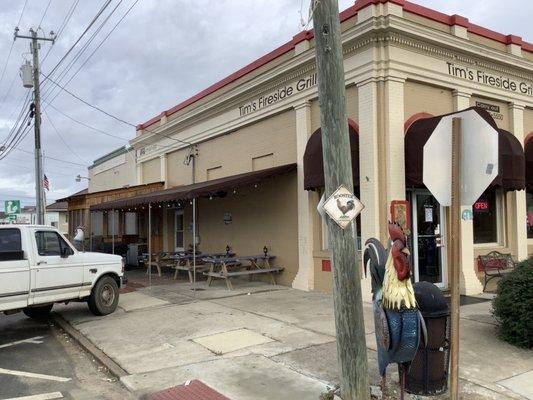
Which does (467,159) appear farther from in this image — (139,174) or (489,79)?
(139,174)

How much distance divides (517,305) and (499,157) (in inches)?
198

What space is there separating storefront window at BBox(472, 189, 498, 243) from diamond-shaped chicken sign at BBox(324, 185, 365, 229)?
8490mm

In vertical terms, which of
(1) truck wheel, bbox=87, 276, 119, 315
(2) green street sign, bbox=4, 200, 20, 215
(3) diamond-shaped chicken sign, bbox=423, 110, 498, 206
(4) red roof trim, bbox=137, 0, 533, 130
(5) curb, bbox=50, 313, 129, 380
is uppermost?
(4) red roof trim, bbox=137, 0, 533, 130

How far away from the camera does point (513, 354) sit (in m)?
6.78

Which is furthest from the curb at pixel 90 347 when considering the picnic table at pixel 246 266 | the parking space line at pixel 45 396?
the picnic table at pixel 246 266

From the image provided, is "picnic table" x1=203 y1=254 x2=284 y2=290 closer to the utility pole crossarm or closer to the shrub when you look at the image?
the shrub

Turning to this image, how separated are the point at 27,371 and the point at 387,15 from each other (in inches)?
354

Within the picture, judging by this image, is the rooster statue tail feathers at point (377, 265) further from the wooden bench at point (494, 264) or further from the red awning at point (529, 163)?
the red awning at point (529, 163)

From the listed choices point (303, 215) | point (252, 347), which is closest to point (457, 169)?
point (252, 347)

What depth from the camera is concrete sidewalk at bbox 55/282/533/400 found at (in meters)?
5.71

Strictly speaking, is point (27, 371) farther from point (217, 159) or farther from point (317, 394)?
point (217, 159)

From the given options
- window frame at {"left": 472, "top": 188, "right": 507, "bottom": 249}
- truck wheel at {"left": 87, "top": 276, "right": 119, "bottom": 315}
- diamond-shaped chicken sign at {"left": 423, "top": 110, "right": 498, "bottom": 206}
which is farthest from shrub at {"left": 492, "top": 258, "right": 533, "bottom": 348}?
truck wheel at {"left": 87, "top": 276, "right": 119, "bottom": 315}

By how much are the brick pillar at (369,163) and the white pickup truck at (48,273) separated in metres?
5.18

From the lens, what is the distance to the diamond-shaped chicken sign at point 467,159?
458 cm
